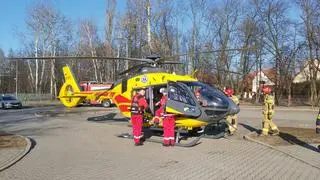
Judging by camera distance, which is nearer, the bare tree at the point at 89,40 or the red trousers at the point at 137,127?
the red trousers at the point at 137,127

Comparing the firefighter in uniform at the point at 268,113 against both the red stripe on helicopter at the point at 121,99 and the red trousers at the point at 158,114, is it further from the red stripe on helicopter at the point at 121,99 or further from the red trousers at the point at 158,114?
the red stripe on helicopter at the point at 121,99

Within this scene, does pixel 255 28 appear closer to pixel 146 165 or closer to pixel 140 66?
pixel 140 66

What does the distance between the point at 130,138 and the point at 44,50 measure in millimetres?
51008

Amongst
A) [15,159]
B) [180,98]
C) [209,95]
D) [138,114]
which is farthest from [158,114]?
[15,159]

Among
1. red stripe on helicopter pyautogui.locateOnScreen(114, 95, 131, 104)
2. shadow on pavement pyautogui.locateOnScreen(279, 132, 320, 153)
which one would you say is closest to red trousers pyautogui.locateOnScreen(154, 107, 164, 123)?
red stripe on helicopter pyautogui.locateOnScreen(114, 95, 131, 104)

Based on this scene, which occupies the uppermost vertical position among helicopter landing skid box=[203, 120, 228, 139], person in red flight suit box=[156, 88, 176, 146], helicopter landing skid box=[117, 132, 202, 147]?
person in red flight suit box=[156, 88, 176, 146]

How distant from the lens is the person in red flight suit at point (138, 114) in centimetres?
1464

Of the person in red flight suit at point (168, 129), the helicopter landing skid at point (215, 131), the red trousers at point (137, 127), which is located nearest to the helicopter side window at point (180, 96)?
the person in red flight suit at point (168, 129)

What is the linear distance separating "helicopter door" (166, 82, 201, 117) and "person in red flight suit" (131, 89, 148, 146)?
3.17 ft

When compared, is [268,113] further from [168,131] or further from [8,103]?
[8,103]

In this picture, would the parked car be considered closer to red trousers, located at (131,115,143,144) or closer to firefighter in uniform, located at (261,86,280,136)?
red trousers, located at (131,115,143,144)

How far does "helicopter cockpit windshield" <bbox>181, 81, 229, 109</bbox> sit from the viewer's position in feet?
48.5

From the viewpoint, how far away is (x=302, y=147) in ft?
43.7

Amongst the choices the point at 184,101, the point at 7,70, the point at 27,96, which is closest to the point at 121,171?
the point at 184,101
